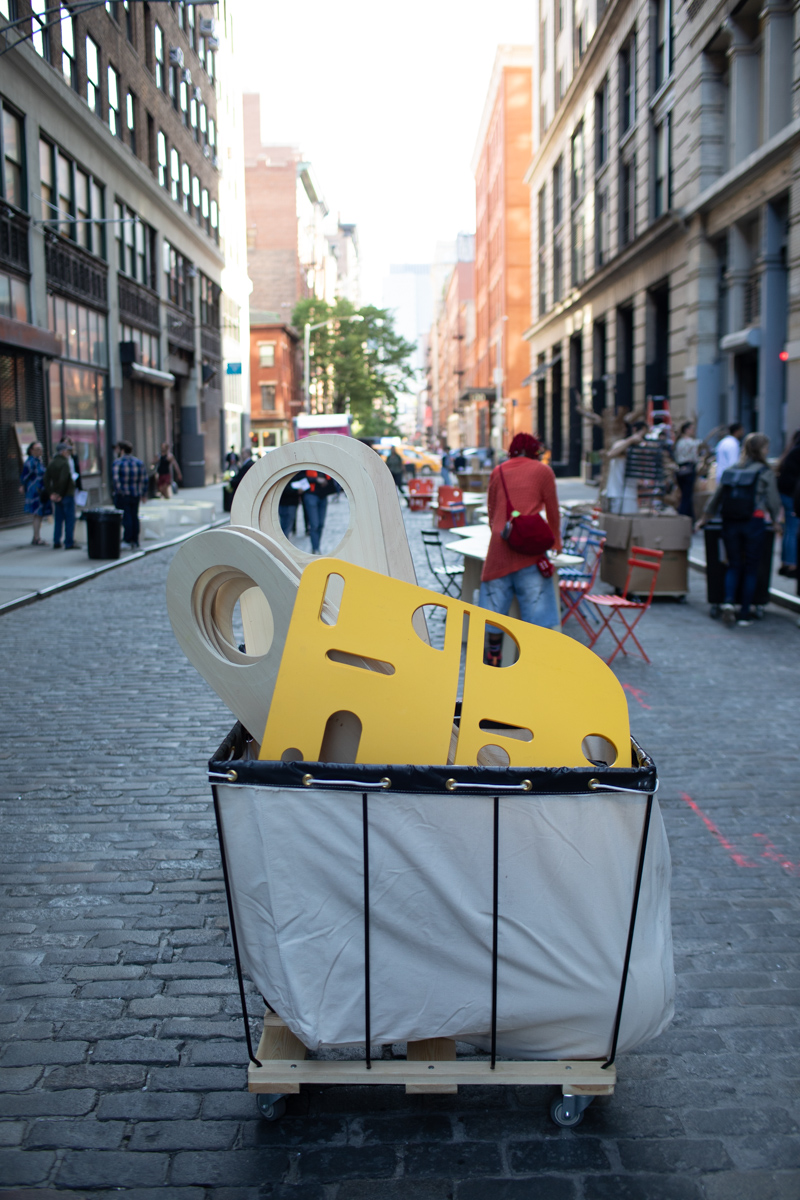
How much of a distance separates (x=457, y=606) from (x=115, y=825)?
3.14m

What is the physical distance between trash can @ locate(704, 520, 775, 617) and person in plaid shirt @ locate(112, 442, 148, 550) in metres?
10.5

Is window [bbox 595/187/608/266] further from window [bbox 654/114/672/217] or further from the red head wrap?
the red head wrap

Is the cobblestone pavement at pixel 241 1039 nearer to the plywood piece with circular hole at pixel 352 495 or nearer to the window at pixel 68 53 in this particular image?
the plywood piece with circular hole at pixel 352 495

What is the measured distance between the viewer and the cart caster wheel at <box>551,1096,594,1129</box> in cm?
272

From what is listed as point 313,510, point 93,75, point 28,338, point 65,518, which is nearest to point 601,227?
point 93,75

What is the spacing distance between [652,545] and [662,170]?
758 inches

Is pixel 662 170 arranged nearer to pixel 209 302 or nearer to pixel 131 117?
pixel 131 117

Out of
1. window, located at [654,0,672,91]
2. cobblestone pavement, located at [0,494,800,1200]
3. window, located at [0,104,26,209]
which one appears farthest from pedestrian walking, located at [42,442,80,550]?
window, located at [654,0,672,91]

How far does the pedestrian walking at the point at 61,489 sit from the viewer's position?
1748 cm

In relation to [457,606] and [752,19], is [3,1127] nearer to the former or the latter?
[457,606]

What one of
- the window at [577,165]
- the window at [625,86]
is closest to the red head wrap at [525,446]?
the window at [625,86]

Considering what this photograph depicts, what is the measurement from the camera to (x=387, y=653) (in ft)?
8.61

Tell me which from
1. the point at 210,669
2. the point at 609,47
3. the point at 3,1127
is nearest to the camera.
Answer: the point at 3,1127

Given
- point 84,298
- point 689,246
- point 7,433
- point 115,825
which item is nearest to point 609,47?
point 689,246
